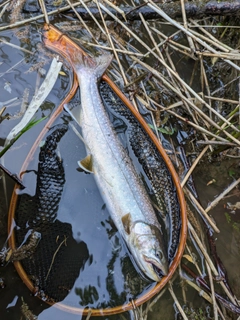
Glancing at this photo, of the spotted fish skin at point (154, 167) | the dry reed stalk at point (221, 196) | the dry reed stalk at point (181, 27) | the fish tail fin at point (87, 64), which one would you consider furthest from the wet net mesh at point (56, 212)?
the dry reed stalk at point (181, 27)

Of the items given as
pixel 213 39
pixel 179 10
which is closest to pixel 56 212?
pixel 213 39

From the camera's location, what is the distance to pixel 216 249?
9.88 feet

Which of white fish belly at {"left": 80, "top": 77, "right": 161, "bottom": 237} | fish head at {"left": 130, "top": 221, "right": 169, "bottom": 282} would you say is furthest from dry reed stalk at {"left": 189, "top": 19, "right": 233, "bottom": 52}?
fish head at {"left": 130, "top": 221, "right": 169, "bottom": 282}

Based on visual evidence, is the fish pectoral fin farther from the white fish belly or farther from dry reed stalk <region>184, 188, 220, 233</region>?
dry reed stalk <region>184, 188, 220, 233</region>

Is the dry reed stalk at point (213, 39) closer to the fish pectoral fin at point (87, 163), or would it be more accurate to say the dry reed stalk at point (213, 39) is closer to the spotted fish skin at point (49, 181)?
the fish pectoral fin at point (87, 163)

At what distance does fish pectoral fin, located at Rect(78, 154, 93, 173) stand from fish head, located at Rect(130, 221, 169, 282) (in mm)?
577

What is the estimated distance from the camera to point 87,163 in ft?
8.87

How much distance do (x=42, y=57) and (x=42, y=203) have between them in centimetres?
142

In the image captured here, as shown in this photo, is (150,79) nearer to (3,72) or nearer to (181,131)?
(181,131)

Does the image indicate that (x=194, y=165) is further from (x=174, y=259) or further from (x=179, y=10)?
(x=179, y=10)

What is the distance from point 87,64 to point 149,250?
5.29ft

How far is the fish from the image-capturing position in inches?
98.5

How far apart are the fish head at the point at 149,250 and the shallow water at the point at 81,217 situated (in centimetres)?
26

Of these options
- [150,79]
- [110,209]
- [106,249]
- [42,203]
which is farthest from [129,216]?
[150,79]
